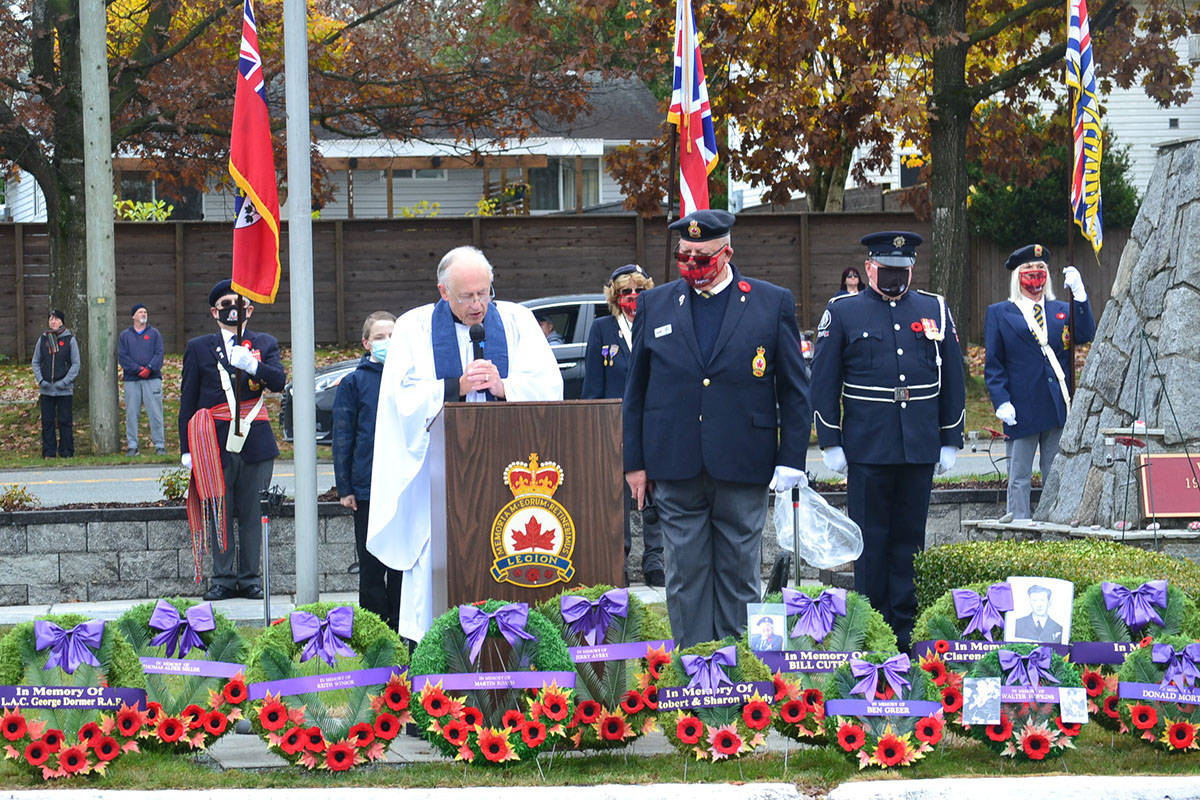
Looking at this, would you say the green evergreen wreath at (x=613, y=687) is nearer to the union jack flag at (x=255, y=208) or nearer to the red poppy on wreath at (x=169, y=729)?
the red poppy on wreath at (x=169, y=729)

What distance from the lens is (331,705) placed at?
5.79 meters

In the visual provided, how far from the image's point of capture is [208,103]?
21.6 meters

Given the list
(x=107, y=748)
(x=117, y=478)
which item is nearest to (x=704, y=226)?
(x=107, y=748)

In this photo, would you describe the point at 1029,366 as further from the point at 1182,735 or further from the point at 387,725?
the point at 387,725

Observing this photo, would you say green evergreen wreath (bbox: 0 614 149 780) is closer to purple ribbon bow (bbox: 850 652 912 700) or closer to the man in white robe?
the man in white robe

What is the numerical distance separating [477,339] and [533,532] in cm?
99

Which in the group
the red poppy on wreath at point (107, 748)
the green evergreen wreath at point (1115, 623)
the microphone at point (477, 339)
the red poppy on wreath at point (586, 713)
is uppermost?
the microphone at point (477, 339)

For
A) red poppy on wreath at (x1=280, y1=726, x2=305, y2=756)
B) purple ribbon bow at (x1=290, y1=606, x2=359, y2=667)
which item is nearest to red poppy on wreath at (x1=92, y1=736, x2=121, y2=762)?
red poppy on wreath at (x1=280, y1=726, x2=305, y2=756)

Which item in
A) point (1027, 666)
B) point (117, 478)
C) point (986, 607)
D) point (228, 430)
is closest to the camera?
point (1027, 666)

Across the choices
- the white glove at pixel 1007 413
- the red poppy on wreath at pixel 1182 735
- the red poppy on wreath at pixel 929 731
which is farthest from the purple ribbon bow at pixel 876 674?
the white glove at pixel 1007 413

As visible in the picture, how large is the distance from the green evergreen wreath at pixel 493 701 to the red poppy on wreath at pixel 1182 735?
217 cm

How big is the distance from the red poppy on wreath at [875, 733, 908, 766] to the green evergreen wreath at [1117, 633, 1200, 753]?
91cm

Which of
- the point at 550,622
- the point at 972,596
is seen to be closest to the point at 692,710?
the point at 550,622

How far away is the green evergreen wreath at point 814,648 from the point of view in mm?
5691
